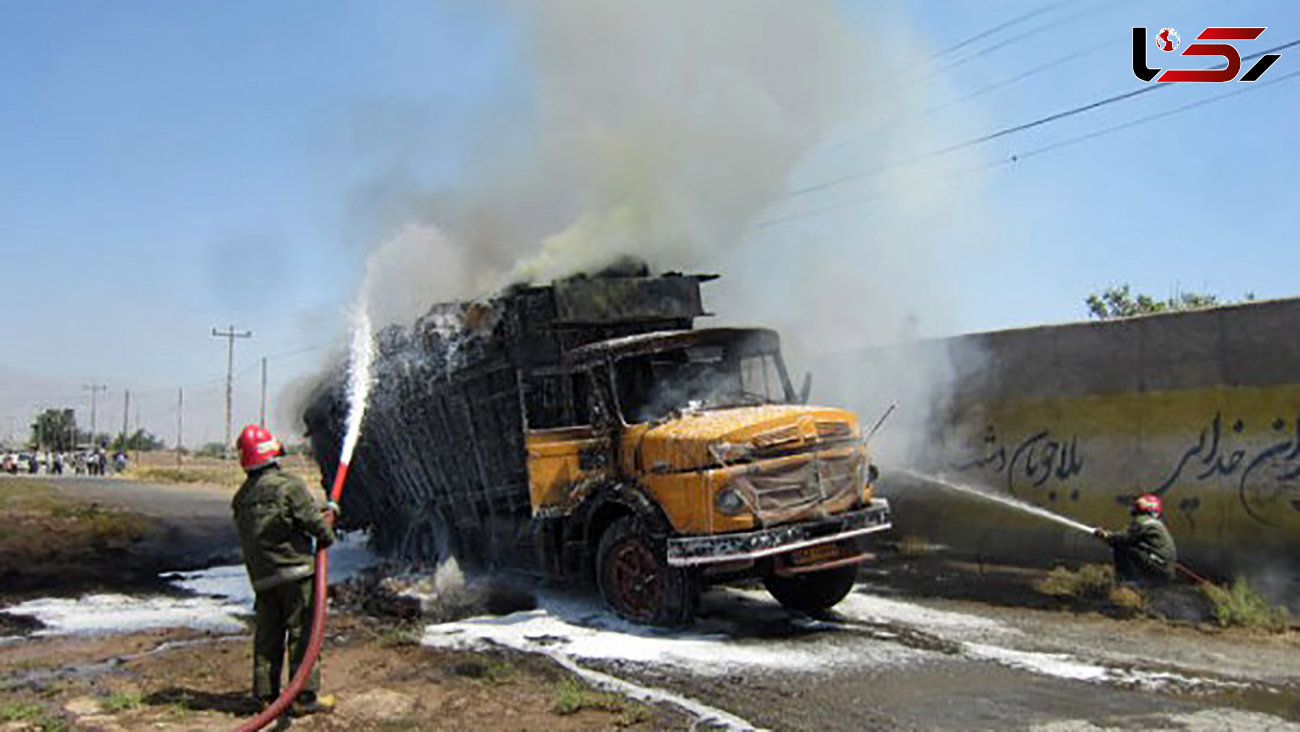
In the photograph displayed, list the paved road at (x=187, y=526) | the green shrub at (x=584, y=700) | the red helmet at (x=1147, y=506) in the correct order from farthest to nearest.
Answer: the paved road at (x=187, y=526)
the red helmet at (x=1147, y=506)
the green shrub at (x=584, y=700)

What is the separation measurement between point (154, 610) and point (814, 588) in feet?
22.0

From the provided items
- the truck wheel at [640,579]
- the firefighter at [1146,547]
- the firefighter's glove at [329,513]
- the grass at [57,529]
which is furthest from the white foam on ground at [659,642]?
the grass at [57,529]

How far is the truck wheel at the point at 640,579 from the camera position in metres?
7.91

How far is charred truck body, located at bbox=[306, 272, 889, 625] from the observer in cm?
780

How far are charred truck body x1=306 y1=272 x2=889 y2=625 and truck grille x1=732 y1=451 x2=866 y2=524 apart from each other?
0.01m

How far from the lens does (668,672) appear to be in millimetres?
6828

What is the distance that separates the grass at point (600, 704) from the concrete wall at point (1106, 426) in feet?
20.8

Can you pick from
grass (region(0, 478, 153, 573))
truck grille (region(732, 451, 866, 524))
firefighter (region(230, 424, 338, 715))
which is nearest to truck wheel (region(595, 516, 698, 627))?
truck grille (region(732, 451, 866, 524))

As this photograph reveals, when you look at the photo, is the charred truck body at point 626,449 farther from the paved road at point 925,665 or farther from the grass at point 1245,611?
the grass at point 1245,611

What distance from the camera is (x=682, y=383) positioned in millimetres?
8930

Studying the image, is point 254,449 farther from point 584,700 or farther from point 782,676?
point 782,676

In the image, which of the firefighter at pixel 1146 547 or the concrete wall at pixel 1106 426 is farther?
the concrete wall at pixel 1106 426

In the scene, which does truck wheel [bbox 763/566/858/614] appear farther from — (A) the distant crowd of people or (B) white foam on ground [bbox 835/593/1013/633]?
(A) the distant crowd of people

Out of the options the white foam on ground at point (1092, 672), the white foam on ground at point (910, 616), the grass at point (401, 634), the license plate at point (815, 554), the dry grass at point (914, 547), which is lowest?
the white foam on ground at point (1092, 672)
